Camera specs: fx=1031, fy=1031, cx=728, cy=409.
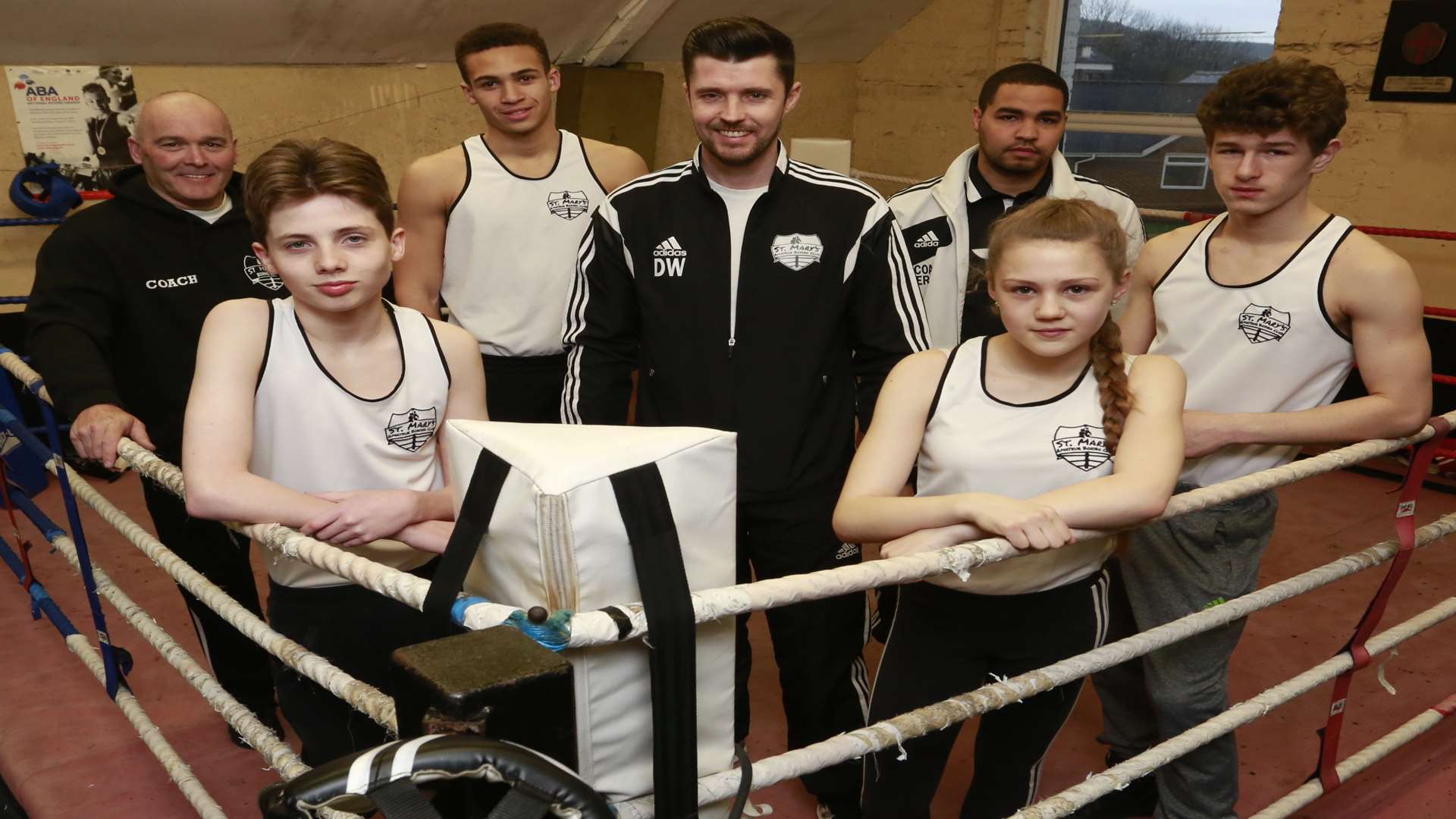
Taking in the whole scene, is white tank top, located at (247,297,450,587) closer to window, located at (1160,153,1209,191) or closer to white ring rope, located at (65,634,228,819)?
white ring rope, located at (65,634,228,819)

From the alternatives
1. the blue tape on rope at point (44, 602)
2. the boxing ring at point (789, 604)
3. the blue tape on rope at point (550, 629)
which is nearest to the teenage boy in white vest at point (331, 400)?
the boxing ring at point (789, 604)

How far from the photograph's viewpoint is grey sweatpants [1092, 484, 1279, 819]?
1863 millimetres

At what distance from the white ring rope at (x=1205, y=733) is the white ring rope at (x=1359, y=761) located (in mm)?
201

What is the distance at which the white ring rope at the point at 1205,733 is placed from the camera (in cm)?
139

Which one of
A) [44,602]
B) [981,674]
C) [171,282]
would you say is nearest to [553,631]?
[981,674]

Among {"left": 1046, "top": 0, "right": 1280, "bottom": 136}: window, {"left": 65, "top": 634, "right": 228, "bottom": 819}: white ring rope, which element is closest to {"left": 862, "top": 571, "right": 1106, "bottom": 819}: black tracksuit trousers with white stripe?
{"left": 65, "top": 634, "right": 228, "bottom": 819}: white ring rope

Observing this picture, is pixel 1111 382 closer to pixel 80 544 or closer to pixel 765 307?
pixel 765 307

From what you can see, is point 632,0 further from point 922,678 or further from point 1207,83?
point 922,678

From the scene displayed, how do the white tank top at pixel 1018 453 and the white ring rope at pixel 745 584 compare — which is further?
the white tank top at pixel 1018 453

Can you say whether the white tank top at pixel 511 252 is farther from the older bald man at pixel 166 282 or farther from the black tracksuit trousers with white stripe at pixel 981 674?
the black tracksuit trousers with white stripe at pixel 981 674

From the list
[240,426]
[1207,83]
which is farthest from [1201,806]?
[1207,83]

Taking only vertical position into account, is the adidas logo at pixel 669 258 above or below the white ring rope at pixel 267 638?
above

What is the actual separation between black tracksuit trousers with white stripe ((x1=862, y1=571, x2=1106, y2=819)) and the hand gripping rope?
2.04 ft

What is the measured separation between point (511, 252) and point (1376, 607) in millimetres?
2020
